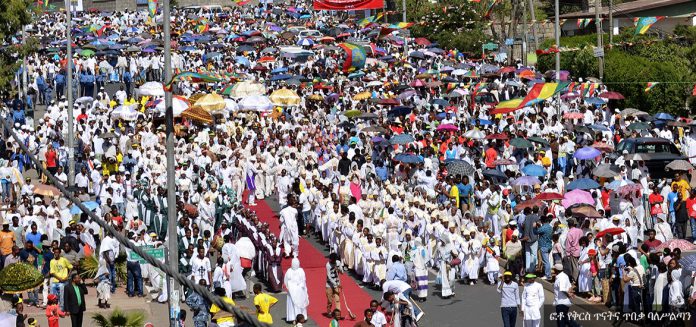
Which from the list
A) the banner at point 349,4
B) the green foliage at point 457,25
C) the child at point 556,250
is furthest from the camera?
the banner at point 349,4

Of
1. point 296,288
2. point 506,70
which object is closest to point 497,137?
point 296,288

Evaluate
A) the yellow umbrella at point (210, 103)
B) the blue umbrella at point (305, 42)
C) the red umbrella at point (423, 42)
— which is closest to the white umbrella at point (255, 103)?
the yellow umbrella at point (210, 103)

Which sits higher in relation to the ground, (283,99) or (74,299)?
(283,99)

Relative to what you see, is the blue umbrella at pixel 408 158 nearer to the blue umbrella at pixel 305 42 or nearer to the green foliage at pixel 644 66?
the green foliage at pixel 644 66

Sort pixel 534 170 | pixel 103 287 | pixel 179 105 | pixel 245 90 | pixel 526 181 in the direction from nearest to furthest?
1. pixel 103 287
2. pixel 526 181
3. pixel 534 170
4. pixel 179 105
5. pixel 245 90

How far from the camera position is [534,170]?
29641 millimetres

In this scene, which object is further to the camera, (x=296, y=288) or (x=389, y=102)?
(x=389, y=102)

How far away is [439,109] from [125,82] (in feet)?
40.4

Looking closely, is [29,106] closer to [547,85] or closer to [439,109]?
[439,109]

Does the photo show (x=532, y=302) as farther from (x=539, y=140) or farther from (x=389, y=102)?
(x=389, y=102)

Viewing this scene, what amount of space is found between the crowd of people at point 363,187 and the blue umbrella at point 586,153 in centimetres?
12

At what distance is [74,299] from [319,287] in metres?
4.97

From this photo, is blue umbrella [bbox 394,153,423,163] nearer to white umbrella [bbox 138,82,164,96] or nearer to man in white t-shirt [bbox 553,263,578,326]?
white umbrella [bbox 138,82,164,96]

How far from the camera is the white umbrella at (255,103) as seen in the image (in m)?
39.3
